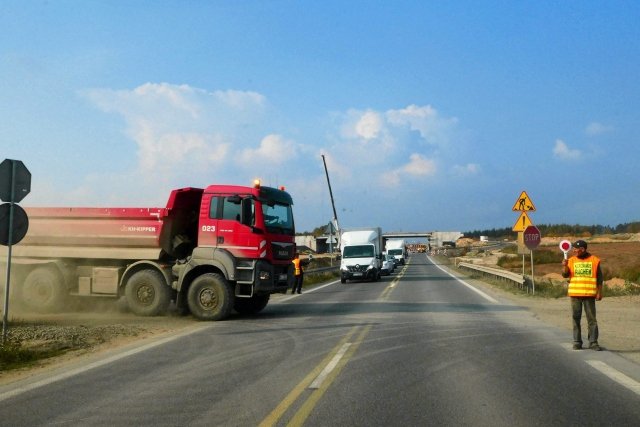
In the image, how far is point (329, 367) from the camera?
823cm

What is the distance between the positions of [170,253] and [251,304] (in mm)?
2664

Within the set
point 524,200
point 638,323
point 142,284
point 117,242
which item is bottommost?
point 638,323

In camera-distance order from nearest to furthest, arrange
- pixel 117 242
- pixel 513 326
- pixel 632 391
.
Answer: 1. pixel 632 391
2. pixel 513 326
3. pixel 117 242

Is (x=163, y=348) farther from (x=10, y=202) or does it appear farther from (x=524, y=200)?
(x=524, y=200)

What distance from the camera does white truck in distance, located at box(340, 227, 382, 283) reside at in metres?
33.9

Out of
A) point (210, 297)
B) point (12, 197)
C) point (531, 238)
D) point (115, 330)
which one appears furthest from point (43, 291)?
point (531, 238)

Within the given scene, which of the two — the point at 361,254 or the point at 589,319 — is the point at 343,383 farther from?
the point at 361,254

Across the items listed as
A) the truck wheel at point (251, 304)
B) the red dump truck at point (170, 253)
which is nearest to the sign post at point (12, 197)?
the red dump truck at point (170, 253)

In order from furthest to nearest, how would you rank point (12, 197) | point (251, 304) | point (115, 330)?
1. point (251, 304)
2. point (115, 330)
3. point (12, 197)

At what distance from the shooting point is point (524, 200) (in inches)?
900

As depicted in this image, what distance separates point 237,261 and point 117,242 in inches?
133

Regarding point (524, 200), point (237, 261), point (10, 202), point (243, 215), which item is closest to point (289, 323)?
point (237, 261)

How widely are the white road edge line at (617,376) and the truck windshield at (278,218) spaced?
25.9 feet

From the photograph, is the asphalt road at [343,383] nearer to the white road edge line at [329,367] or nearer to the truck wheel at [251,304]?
the white road edge line at [329,367]
